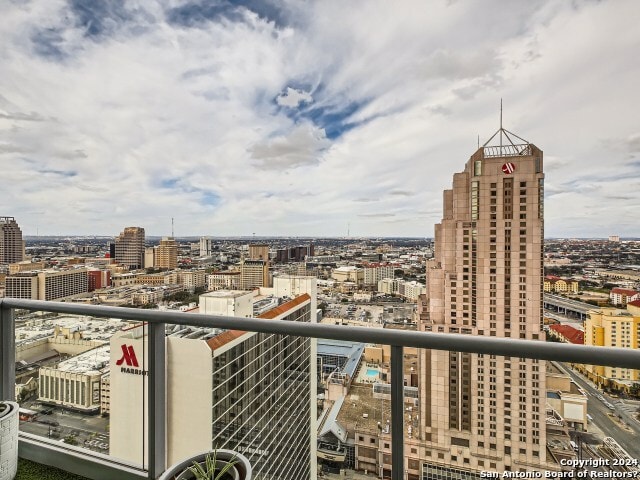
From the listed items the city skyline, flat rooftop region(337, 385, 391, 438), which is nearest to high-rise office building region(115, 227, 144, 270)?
the city skyline

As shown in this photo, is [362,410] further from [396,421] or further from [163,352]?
[163,352]

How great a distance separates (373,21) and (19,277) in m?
4.93

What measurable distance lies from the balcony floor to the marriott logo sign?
26.6 inches

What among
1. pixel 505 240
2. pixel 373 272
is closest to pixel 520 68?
pixel 505 240

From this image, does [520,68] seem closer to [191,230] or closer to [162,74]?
[162,74]

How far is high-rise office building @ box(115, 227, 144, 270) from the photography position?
518 centimetres

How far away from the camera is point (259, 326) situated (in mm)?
1424

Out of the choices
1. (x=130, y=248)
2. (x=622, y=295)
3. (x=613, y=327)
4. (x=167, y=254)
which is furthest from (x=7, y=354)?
(x=622, y=295)

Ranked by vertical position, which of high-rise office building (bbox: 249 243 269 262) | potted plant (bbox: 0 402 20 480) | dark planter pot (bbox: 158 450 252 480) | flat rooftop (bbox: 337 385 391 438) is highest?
high-rise office building (bbox: 249 243 269 262)

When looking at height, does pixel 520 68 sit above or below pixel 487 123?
above

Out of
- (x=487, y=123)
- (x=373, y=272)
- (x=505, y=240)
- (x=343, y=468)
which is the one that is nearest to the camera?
(x=343, y=468)

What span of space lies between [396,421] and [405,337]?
321mm

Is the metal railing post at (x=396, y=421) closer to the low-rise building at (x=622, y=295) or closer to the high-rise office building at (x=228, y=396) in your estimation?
the high-rise office building at (x=228, y=396)

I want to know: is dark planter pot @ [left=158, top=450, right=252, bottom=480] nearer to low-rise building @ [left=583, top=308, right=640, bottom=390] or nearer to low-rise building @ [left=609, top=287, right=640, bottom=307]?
low-rise building @ [left=583, top=308, right=640, bottom=390]
